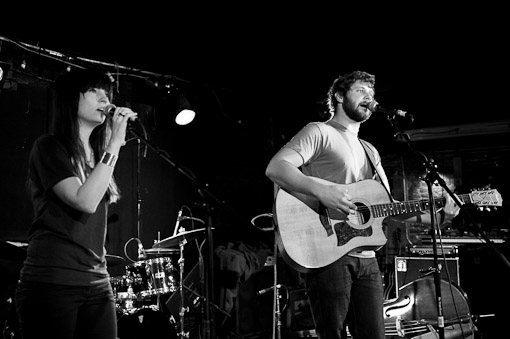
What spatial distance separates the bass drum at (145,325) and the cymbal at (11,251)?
128 cm

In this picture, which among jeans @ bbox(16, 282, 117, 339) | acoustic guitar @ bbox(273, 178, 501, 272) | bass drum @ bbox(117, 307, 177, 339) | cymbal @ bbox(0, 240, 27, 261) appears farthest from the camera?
bass drum @ bbox(117, 307, 177, 339)

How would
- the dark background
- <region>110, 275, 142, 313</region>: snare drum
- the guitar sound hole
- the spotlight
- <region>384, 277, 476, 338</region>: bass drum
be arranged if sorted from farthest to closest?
the spotlight < the dark background < <region>384, 277, 476, 338</region>: bass drum < <region>110, 275, 142, 313</region>: snare drum < the guitar sound hole

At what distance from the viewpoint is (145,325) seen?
550 cm

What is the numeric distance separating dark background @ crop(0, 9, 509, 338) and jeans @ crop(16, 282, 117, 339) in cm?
345

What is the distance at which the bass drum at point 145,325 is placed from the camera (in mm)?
5348

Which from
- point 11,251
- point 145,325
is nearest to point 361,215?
point 11,251

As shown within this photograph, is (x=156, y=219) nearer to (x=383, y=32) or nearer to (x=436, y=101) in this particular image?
(x=383, y=32)

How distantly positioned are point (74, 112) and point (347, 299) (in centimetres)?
184

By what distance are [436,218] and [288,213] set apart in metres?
1.09

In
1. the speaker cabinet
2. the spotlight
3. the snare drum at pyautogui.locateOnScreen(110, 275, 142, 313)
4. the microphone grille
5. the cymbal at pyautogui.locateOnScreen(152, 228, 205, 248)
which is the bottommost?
the snare drum at pyautogui.locateOnScreen(110, 275, 142, 313)

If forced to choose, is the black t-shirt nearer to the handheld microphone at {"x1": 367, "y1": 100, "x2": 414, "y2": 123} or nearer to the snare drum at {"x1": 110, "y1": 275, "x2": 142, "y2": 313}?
the handheld microphone at {"x1": 367, "y1": 100, "x2": 414, "y2": 123}

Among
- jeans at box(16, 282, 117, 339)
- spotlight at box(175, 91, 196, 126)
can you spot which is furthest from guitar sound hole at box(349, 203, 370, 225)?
spotlight at box(175, 91, 196, 126)

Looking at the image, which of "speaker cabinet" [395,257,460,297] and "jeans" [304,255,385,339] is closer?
"jeans" [304,255,385,339]

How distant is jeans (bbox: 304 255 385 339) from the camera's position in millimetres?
2992
